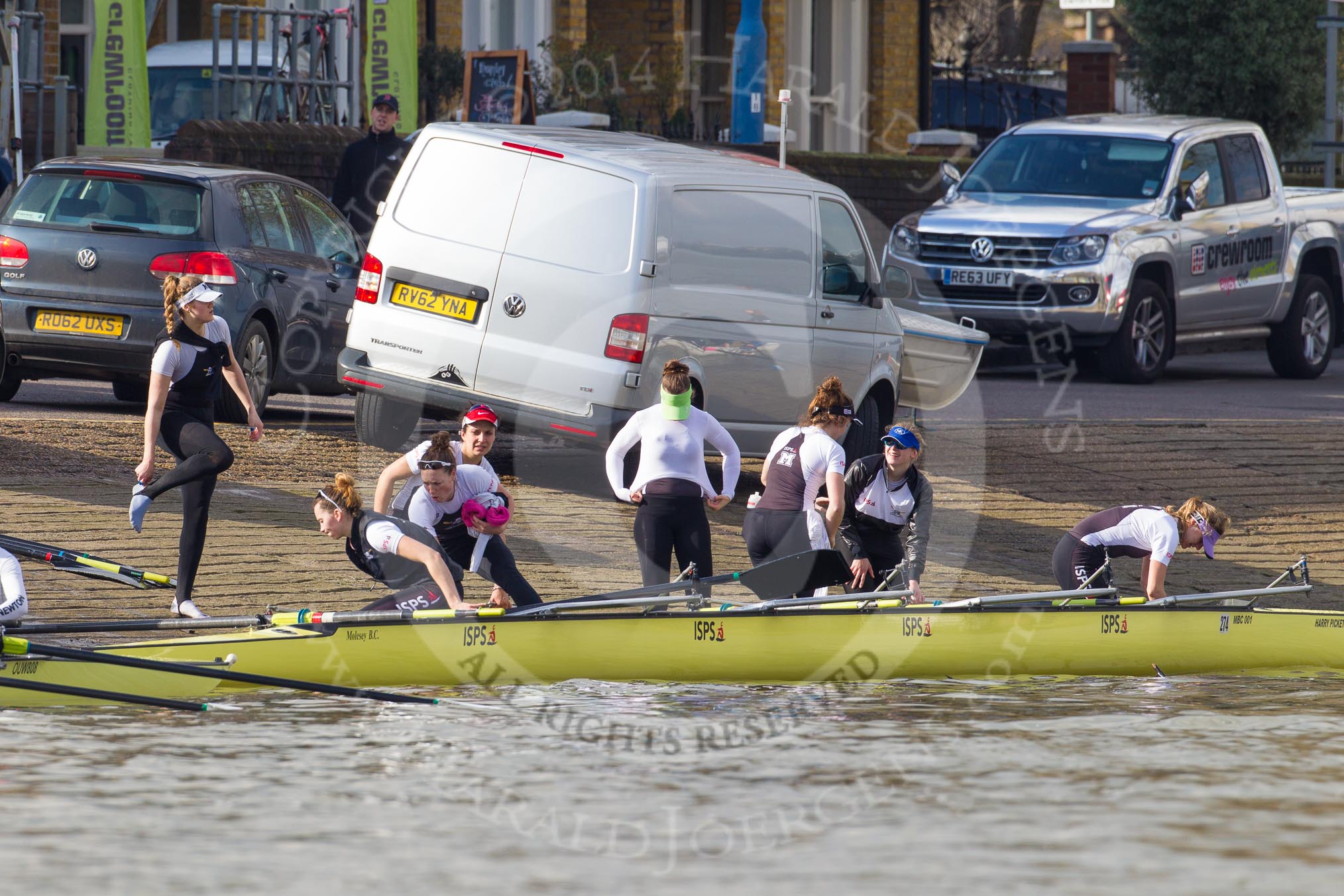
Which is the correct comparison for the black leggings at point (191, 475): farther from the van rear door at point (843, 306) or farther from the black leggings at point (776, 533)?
the van rear door at point (843, 306)

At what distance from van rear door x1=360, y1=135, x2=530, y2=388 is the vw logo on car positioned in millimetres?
6834

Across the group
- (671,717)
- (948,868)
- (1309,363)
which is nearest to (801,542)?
(671,717)

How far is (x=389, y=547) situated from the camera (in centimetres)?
947

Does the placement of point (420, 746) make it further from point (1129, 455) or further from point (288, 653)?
point (1129, 455)

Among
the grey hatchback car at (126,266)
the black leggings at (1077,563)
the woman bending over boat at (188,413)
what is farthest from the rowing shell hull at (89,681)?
the grey hatchback car at (126,266)

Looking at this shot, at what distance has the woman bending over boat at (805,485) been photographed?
10.9 metres

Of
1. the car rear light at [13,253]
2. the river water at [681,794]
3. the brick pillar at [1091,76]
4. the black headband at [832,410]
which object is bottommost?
the river water at [681,794]

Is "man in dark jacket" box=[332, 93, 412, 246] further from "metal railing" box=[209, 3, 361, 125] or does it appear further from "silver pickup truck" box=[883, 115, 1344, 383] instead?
"metal railing" box=[209, 3, 361, 125]

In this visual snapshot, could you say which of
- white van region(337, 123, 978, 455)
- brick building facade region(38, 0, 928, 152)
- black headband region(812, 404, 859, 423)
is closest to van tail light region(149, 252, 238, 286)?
white van region(337, 123, 978, 455)

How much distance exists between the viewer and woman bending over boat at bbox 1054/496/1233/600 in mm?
10914

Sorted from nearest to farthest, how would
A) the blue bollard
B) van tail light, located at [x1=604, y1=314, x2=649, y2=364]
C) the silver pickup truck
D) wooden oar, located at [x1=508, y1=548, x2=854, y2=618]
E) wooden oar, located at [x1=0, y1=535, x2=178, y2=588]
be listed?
wooden oar, located at [x1=0, y1=535, x2=178, y2=588]
wooden oar, located at [x1=508, y1=548, x2=854, y2=618]
van tail light, located at [x1=604, y1=314, x2=649, y2=364]
the silver pickup truck
the blue bollard

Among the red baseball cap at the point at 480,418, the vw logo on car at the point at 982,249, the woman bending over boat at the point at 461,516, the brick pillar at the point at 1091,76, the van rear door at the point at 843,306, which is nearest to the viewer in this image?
the woman bending over boat at the point at 461,516

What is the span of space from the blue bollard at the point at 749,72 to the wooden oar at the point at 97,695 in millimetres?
17529

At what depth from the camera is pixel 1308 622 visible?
37.4 ft
